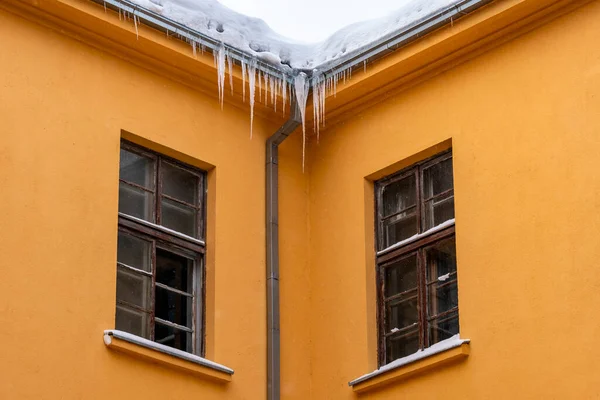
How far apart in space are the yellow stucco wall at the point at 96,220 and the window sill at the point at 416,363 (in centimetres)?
71

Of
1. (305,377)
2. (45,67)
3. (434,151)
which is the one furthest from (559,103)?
(45,67)

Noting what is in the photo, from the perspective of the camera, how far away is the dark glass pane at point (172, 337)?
37.4ft

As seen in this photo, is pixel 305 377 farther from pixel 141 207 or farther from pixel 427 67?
pixel 427 67

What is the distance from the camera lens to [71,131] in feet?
36.6

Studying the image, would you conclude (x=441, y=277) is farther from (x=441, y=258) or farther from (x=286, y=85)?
(x=286, y=85)

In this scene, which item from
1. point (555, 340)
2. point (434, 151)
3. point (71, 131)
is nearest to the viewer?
point (555, 340)

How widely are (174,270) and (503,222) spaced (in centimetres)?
271

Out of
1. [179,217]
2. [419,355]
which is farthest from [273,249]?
[419,355]

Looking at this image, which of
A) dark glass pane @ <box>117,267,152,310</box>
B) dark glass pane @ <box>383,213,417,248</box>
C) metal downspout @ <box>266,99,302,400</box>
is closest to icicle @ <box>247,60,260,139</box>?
metal downspout @ <box>266,99,302,400</box>

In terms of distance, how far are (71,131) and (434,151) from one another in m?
2.98

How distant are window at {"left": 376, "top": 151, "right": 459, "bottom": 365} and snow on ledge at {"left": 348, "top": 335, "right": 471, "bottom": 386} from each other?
15cm

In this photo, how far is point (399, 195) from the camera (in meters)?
12.3

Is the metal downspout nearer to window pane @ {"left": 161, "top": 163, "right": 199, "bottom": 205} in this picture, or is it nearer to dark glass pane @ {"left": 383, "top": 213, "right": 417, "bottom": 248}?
window pane @ {"left": 161, "top": 163, "right": 199, "bottom": 205}

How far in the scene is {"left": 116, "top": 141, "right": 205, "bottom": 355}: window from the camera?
11352mm
